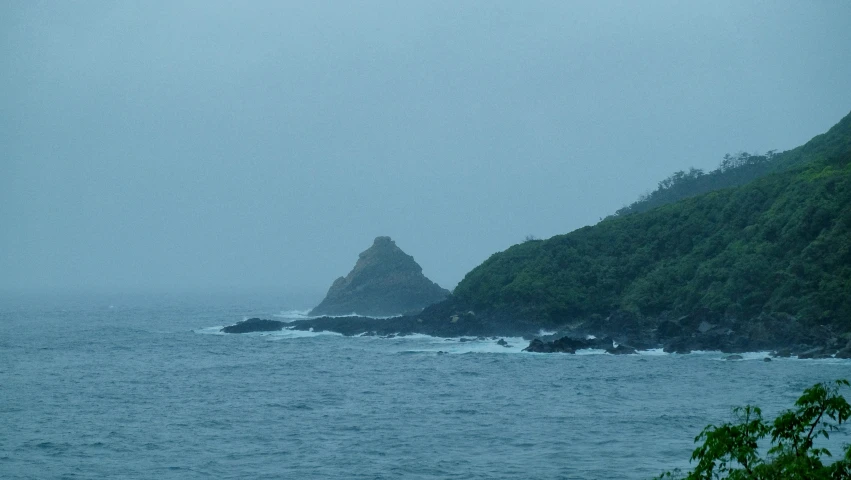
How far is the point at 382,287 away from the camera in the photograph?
106 meters

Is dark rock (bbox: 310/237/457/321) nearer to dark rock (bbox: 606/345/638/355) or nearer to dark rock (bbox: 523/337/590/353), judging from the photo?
dark rock (bbox: 523/337/590/353)

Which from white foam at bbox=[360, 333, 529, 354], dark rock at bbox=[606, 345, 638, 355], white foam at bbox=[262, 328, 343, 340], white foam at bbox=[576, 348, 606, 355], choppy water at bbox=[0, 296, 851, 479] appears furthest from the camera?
white foam at bbox=[262, 328, 343, 340]

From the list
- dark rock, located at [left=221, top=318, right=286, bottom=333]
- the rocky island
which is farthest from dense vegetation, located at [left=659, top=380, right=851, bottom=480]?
dark rock, located at [left=221, top=318, right=286, bottom=333]

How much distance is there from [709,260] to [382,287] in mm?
48356

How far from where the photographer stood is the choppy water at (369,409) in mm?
27219

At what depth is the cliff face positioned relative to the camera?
105375 mm

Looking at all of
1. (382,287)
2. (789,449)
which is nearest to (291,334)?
(382,287)

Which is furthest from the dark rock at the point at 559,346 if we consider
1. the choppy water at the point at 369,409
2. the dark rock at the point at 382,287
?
the dark rock at the point at 382,287

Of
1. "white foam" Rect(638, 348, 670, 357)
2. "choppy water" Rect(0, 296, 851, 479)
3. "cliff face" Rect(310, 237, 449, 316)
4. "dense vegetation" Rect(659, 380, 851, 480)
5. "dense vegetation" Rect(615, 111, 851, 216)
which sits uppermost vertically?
"dense vegetation" Rect(615, 111, 851, 216)

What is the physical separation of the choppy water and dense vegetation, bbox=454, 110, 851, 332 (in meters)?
9.74

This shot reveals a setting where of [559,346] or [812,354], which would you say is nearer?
[812,354]

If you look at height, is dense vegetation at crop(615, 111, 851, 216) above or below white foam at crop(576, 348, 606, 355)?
above

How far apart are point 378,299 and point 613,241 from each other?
35953mm

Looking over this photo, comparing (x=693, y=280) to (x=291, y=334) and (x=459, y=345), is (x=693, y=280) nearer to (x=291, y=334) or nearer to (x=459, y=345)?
(x=459, y=345)
